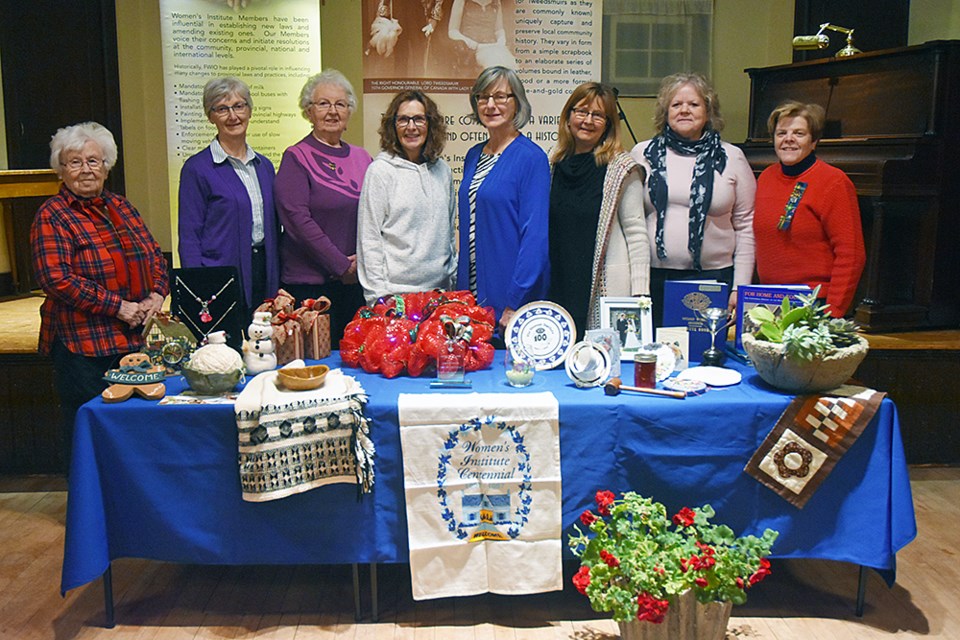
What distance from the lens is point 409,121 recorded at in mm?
3281

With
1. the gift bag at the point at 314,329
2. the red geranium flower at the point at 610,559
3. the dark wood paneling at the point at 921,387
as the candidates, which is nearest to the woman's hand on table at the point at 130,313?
the gift bag at the point at 314,329

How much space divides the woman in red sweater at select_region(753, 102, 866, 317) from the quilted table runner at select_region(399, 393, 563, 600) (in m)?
1.19

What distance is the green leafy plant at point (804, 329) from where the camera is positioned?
2.55 metres

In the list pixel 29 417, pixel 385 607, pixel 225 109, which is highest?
pixel 225 109

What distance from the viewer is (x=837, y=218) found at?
320cm

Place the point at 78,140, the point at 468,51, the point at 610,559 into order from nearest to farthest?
the point at 610,559 → the point at 78,140 → the point at 468,51

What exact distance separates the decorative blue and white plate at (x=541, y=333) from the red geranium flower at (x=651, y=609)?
0.90 metres

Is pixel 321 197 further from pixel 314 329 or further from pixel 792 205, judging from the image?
pixel 792 205

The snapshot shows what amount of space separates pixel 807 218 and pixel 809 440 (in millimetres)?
959

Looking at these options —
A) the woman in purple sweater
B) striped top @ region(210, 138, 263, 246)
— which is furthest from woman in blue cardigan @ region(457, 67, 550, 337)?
striped top @ region(210, 138, 263, 246)

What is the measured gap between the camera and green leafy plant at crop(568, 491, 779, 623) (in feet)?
7.33

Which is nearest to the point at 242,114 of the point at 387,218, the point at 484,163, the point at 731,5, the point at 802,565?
the point at 387,218

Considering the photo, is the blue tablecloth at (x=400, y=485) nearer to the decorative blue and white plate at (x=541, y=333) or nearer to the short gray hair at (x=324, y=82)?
the decorative blue and white plate at (x=541, y=333)

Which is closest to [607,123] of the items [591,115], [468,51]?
[591,115]
